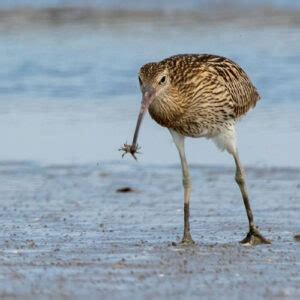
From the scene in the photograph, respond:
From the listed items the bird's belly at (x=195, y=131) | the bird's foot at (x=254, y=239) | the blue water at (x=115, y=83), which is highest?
the bird's belly at (x=195, y=131)

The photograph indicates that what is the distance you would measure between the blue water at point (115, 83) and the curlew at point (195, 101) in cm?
247

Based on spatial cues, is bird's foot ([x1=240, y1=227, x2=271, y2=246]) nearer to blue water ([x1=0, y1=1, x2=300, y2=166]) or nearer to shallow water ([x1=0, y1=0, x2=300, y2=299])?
shallow water ([x1=0, y1=0, x2=300, y2=299])

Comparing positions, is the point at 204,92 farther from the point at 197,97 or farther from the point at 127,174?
the point at 127,174

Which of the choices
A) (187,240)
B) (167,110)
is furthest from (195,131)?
(187,240)

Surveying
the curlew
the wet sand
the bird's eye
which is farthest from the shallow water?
the bird's eye

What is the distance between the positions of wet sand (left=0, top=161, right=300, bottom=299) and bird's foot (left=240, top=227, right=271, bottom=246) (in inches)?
3.3

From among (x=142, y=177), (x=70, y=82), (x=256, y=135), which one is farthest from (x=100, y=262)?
(x=70, y=82)

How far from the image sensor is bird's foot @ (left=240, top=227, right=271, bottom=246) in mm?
9633

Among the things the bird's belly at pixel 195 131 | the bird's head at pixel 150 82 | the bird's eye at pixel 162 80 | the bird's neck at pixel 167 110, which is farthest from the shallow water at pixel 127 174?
the bird's eye at pixel 162 80

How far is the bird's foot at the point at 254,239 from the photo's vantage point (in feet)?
31.6

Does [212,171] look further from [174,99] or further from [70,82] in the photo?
[70,82]

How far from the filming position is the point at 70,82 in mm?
17562

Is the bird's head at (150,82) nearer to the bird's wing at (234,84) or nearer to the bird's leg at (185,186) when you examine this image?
the bird's leg at (185,186)

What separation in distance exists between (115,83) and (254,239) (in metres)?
7.83
